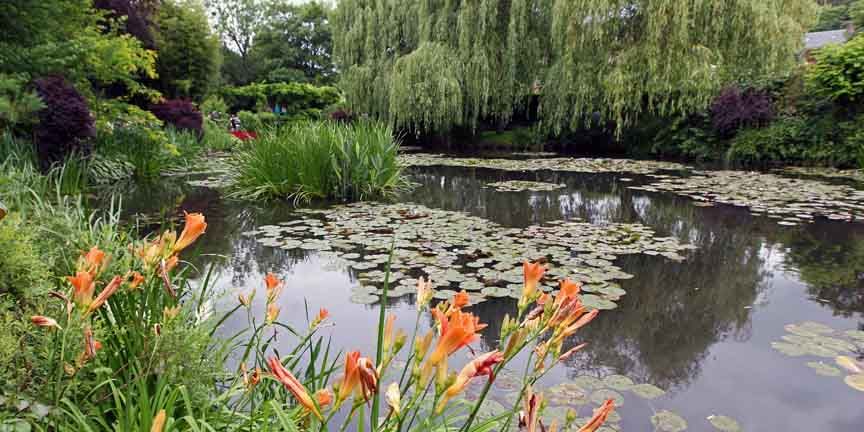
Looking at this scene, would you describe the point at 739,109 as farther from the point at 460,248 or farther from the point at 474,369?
the point at 474,369

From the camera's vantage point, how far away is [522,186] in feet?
22.2

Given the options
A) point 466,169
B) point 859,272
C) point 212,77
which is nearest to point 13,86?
point 859,272

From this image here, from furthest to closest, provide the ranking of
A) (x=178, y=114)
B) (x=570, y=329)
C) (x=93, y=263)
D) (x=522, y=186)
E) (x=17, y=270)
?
(x=178, y=114) < (x=522, y=186) < (x=17, y=270) < (x=93, y=263) < (x=570, y=329)

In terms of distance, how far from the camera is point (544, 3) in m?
10.3

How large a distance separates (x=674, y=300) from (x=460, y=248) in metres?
1.41

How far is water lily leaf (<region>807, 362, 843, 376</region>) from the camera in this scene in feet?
6.36

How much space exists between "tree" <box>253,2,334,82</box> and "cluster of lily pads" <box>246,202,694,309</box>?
28.6m

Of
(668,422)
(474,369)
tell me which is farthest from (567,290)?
(668,422)

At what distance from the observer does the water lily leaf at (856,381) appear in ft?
5.96

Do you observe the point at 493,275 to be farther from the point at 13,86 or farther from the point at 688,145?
the point at 688,145

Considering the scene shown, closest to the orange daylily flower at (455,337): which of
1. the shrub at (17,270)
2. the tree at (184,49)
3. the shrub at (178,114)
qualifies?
the shrub at (17,270)

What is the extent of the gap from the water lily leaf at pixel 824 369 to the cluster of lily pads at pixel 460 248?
0.83 meters

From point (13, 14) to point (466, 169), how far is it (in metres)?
6.31

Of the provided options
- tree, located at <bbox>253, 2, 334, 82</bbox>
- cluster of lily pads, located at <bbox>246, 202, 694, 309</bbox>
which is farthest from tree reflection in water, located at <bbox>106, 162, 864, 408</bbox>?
tree, located at <bbox>253, 2, 334, 82</bbox>
